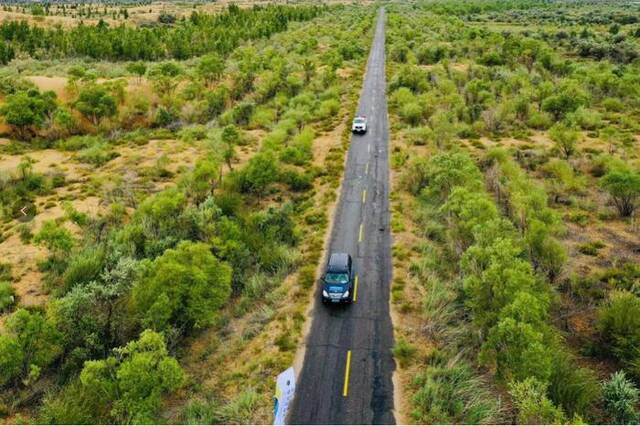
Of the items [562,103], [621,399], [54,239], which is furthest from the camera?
[562,103]

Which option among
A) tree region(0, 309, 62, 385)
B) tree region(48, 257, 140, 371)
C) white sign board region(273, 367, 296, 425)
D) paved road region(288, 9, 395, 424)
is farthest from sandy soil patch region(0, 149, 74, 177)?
white sign board region(273, 367, 296, 425)

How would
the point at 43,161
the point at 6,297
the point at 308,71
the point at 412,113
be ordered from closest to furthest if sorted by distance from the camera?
the point at 6,297, the point at 43,161, the point at 412,113, the point at 308,71

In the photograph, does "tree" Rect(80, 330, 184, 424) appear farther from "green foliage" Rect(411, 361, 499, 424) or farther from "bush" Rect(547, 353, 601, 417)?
"bush" Rect(547, 353, 601, 417)

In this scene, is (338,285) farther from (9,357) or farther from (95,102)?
(95,102)

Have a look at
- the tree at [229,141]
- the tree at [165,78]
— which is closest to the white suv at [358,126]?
the tree at [229,141]

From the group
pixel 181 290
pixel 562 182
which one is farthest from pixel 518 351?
pixel 562 182

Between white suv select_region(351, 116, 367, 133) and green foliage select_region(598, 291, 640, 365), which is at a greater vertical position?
white suv select_region(351, 116, 367, 133)

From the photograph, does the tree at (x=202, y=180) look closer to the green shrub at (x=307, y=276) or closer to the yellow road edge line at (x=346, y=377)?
the green shrub at (x=307, y=276)
